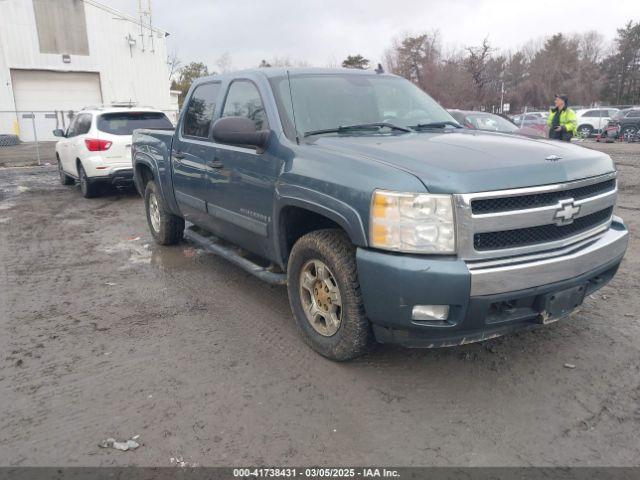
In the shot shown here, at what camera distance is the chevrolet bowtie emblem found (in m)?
2.90

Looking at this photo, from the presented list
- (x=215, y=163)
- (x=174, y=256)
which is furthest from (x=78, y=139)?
(x=215, y=163)

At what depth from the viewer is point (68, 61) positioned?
28562 mm

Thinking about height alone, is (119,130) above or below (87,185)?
above

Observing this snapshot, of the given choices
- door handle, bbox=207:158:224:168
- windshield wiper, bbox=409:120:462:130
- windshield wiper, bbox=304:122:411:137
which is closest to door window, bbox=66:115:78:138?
door handle, bbox=207:158:224:168

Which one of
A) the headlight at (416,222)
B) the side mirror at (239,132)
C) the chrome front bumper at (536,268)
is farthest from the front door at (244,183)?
the chrome front bumper at (536,268)

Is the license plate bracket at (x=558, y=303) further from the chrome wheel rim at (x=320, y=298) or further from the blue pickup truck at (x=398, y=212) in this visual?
the chrome wheel rim at (x=320, y=298)

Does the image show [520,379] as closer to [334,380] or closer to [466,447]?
[466,447]

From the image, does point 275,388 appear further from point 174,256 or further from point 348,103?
point 174,256

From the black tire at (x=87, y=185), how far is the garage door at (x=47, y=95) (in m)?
19.0

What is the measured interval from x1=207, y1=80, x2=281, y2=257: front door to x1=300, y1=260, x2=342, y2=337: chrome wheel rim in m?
0.54

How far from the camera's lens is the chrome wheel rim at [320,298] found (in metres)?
3.31

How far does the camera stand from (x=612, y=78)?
59.7 m

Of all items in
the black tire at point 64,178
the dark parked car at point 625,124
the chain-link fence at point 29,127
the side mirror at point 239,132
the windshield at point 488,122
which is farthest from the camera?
the chain-link fence at point 29,127

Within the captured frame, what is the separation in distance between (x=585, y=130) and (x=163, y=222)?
Result: 86.9 feet
